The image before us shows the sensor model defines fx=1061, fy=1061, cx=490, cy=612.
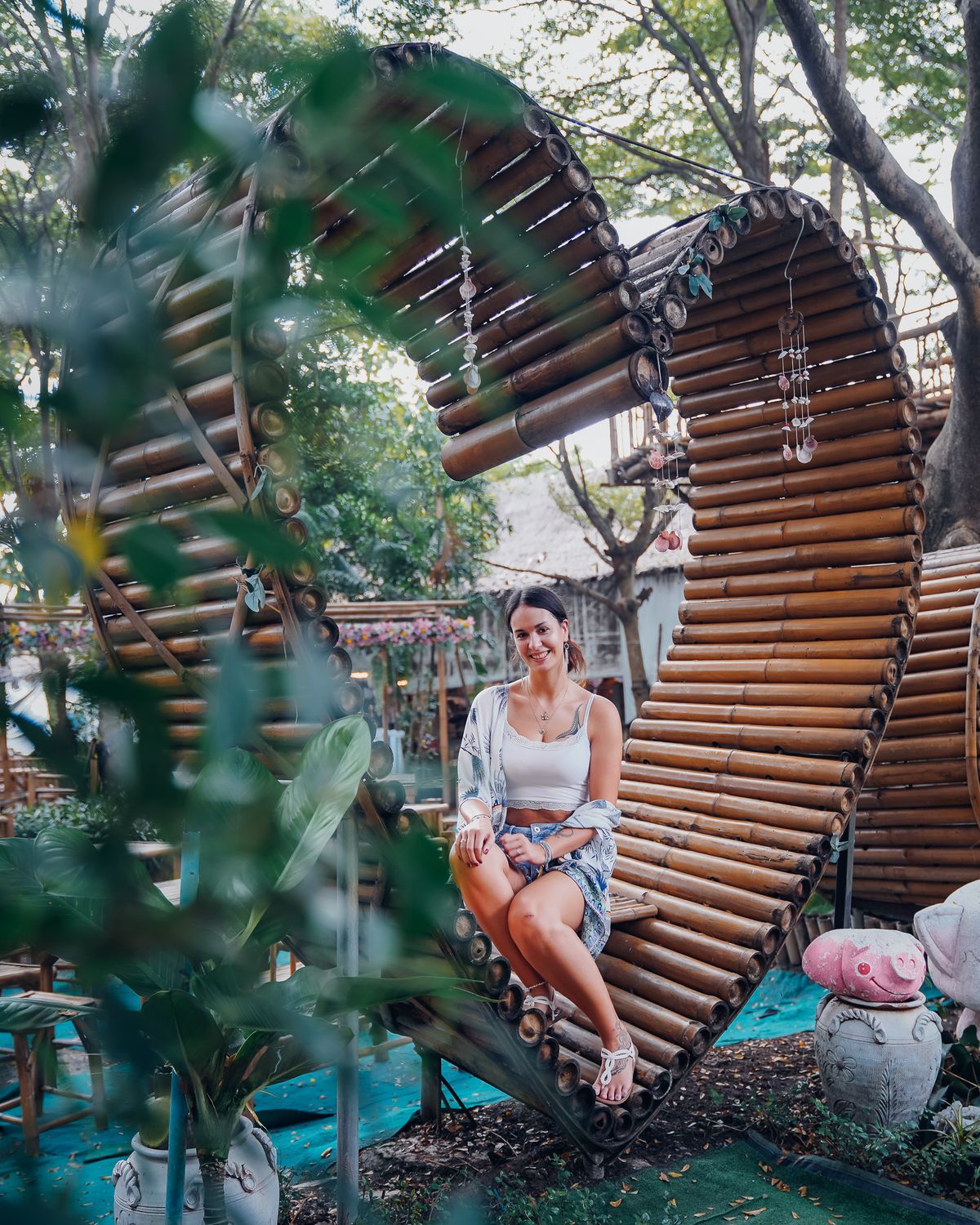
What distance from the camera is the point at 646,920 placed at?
3.79 meters

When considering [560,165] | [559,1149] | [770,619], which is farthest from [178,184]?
[770,619]

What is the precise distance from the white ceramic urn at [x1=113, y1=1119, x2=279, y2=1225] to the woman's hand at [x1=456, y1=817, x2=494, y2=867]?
3.07 feet

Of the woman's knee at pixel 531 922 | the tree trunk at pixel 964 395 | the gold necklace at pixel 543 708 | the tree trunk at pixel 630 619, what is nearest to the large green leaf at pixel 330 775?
the woman's knee at pixel 531 922

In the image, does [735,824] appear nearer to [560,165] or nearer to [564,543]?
[560,165]

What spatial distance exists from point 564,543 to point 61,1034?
37.3ft

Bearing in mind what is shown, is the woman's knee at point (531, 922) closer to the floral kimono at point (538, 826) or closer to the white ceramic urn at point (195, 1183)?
the floral kimono at point (538, 826)

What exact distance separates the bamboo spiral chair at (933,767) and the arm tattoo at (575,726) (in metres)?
1.92

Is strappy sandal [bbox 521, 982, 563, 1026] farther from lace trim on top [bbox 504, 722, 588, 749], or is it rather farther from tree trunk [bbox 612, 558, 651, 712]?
tree trunk [bbox 612, 558, 651, 712]

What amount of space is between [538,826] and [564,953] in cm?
41

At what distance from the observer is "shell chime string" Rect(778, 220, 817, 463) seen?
4.34 meters

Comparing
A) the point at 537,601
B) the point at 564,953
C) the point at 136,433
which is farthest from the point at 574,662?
the point at 136,433

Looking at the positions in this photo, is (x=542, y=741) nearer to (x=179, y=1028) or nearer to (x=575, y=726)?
(x=575, y=726)

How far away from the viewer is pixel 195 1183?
2.02 m

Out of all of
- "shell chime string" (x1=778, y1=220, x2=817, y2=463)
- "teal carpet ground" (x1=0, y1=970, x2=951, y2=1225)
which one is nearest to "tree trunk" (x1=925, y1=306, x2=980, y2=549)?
"shell chime string" (x1=778, y1=220, x2=817, y2=463)
